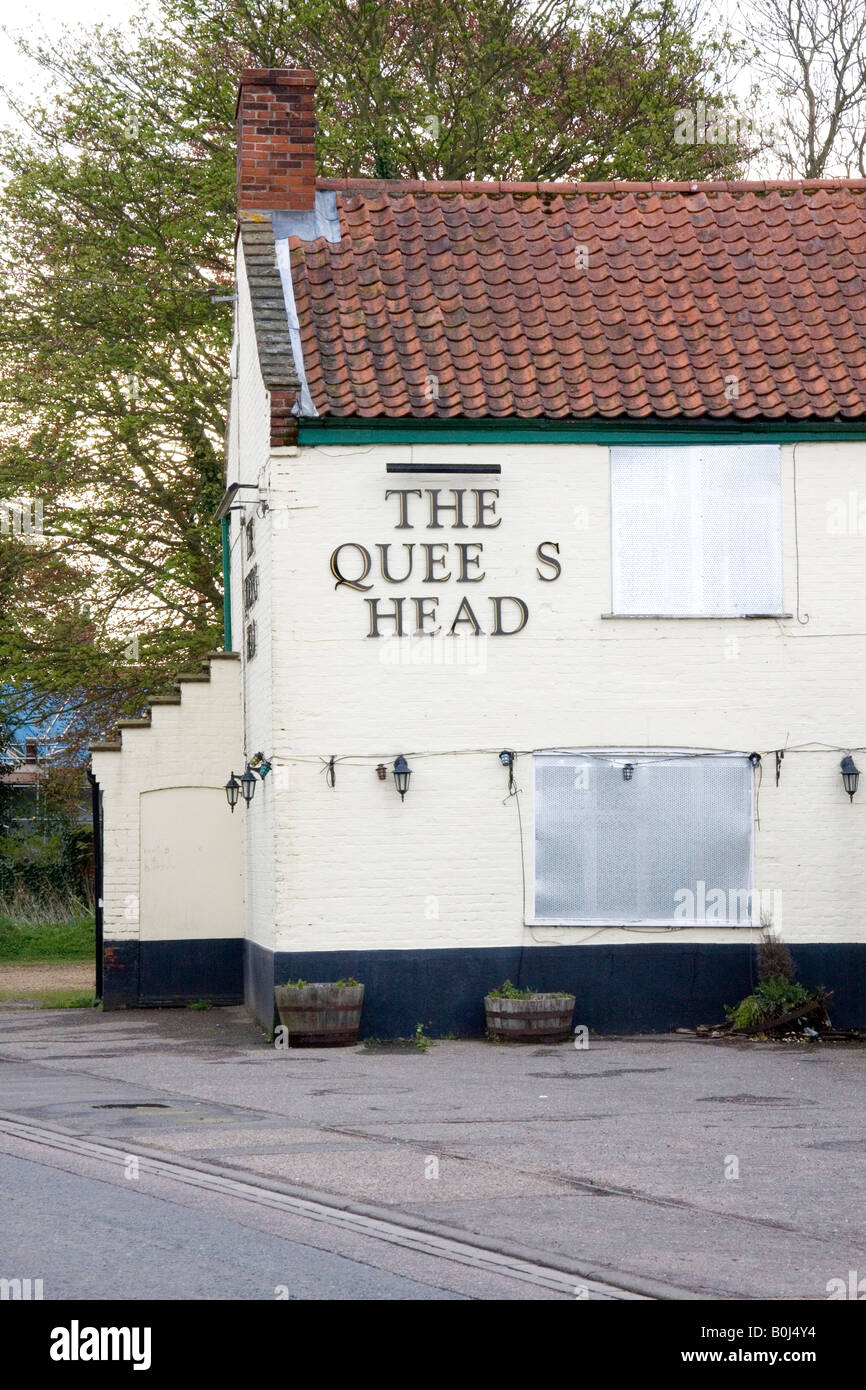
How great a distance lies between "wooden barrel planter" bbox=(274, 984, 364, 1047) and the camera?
617 inches

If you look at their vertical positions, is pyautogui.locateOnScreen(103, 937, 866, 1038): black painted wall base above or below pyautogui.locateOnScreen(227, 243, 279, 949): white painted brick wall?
below

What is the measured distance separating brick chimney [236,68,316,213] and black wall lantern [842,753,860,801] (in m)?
8.02

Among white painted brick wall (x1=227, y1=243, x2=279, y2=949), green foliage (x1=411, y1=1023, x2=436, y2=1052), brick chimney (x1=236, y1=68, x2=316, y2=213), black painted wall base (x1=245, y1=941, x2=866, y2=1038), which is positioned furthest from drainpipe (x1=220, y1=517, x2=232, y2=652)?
green foliage (x1=411, y1=1023, x2=436, y2=1052)

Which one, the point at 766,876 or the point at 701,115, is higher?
the point at 701,115

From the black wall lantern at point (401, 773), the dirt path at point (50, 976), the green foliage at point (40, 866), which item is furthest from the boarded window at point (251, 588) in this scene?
the green foliage at point (40, 866)

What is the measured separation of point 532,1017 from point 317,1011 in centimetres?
193

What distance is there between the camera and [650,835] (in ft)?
55.1

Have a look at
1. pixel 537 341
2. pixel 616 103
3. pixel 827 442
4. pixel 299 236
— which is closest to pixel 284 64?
pixel 616 103

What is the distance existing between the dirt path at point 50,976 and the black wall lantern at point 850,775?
11330 mm

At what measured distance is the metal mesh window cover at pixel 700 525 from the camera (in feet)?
55.5

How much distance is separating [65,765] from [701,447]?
53.2 ft

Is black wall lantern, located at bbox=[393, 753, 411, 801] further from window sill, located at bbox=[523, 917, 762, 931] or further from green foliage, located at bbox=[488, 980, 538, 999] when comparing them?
green foliage, located at bbox=[488, 980, 538, 999]

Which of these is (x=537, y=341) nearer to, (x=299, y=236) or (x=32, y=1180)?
(x=299, y=236)

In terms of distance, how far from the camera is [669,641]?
55.3 feet
